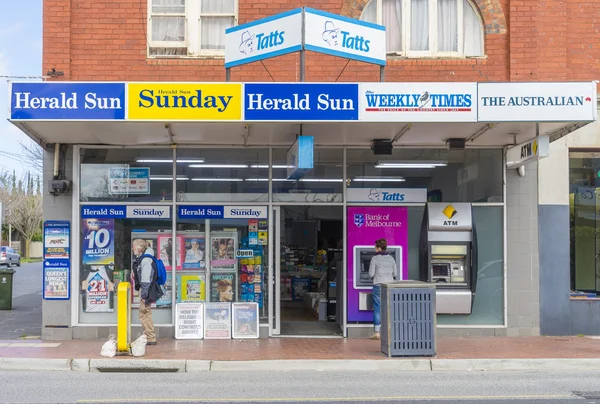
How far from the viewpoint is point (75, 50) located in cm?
1272

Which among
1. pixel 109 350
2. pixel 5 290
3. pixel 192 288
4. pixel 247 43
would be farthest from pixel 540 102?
pixel 5 290

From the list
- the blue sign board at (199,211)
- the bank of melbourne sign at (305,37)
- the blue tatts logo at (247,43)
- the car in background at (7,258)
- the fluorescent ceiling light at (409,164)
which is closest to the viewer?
the bank of melbourne sign at (305,37)

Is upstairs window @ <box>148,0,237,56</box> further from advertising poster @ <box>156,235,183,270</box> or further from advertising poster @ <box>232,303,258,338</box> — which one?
advertising poster @ <box>232,303,258,338</box>

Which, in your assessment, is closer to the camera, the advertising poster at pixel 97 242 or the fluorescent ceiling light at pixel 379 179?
the advertising poster at pixel 97 242

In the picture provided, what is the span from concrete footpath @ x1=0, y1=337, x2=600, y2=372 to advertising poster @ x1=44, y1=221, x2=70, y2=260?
1.55 metres

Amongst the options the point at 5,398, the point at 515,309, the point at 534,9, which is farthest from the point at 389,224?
the point at 5,398

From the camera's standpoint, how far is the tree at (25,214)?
191 feet

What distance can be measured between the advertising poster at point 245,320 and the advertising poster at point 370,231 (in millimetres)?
1732

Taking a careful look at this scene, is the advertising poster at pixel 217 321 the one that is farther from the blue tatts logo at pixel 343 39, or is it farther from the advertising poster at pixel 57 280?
the blue tatts logo at pixel 343 39

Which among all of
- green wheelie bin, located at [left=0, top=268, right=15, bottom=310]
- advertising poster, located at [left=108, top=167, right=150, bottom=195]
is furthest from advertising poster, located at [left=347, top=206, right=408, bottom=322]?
green wheelie bin, located at [left=0, top=268, right=15, bottom=310]

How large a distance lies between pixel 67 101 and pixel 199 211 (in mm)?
3266

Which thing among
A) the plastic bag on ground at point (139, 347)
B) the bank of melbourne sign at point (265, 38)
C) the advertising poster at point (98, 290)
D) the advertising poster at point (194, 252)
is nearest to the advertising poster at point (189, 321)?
the advertising poster at point (194, 252)

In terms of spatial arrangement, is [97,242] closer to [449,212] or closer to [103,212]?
[103,212]

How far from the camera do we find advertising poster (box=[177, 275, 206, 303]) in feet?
42.0
